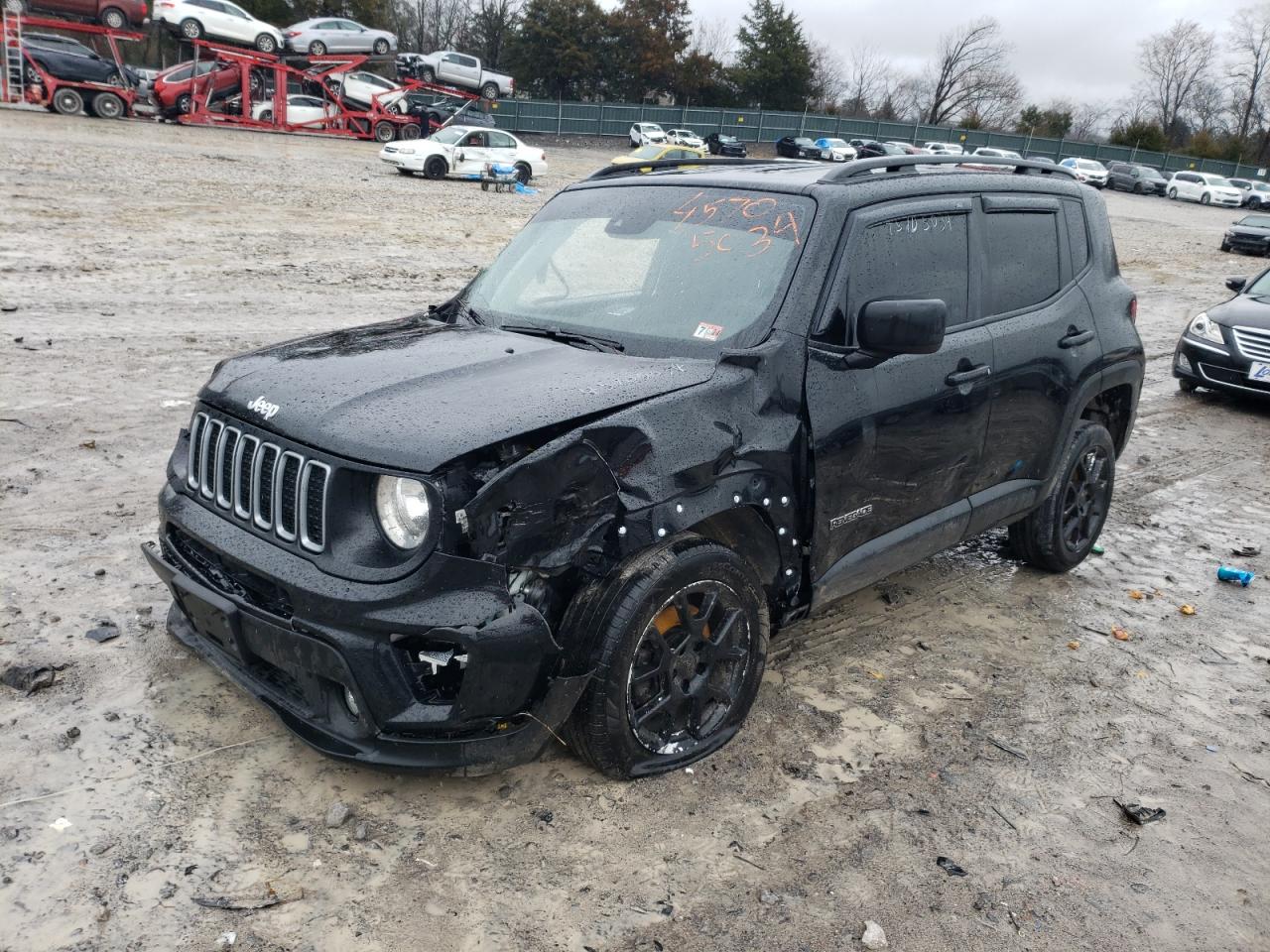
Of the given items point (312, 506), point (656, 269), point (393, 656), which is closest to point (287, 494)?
point (312, 506)

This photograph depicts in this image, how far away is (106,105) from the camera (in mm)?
28047

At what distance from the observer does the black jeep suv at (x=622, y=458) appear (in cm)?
290

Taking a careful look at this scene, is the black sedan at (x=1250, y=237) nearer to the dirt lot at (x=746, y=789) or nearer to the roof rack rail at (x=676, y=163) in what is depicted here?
the dirt lot at (x=746, y=789)

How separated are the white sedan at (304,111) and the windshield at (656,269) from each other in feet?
103

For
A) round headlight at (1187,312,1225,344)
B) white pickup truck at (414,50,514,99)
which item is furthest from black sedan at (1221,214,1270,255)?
white pickup truck at (414,50,514,99)

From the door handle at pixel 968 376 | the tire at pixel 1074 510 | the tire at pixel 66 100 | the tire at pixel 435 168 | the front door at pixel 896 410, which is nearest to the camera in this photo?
the front door at pixel 896 410

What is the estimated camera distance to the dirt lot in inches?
114

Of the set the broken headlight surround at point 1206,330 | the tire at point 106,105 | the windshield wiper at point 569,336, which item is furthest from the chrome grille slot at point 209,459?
the tire at point 106,105

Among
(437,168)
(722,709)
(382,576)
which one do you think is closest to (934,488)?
(722,709)

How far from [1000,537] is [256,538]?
14.9 feet

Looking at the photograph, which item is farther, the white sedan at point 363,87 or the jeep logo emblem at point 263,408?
the white sedan at point 363,87

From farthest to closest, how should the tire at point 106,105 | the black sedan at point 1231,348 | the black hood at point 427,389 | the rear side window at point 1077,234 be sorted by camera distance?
the tire at point 106,105
the black sedan at point 1231,348
the rear side window at point 1077,234
the black hood at point 427,389

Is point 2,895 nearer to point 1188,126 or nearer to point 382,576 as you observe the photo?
point 382,576

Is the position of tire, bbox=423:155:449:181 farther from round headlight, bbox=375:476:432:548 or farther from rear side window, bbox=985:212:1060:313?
round headlight, bbox=375:476:432:548
